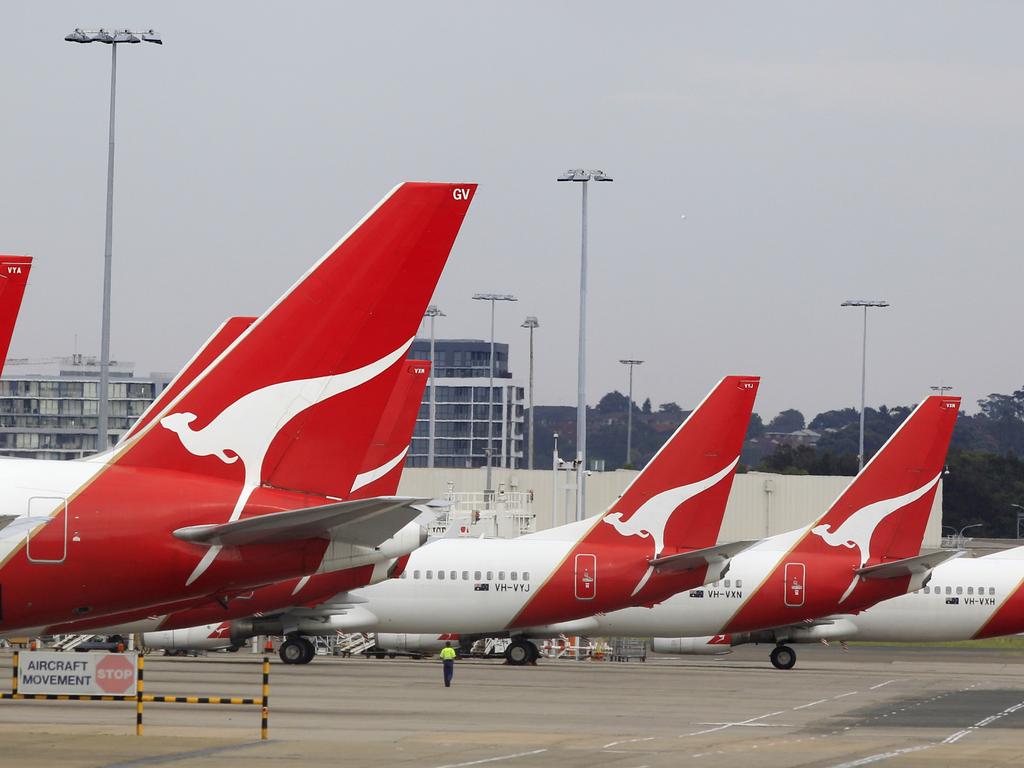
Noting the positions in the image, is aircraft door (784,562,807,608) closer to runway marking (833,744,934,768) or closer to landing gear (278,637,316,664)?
landing gear (278,637,316,664)

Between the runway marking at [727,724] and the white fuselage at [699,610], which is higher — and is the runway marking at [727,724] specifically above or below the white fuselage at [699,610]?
below

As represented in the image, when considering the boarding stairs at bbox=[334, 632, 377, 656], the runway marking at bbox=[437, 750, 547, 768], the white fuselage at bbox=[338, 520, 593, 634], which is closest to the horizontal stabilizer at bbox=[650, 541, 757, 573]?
the white fuselage at bbox=[338, 520, 593, 634]

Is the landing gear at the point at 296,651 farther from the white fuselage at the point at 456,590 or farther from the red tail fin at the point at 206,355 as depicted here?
the red tail fin at the point at 206,355

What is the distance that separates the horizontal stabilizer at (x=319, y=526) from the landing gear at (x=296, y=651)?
96.1 ft

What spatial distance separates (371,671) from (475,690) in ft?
25.3

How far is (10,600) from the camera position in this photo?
1970 cm

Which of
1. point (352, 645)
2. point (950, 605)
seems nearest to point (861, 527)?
point (950, 605)

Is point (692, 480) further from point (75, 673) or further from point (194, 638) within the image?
point (75, 673)

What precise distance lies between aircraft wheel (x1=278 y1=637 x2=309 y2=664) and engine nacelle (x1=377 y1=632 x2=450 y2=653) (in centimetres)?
296

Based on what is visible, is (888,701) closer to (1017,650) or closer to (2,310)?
(2,310)

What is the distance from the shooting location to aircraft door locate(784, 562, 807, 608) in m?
48.0

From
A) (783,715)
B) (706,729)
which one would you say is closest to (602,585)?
(783,715)

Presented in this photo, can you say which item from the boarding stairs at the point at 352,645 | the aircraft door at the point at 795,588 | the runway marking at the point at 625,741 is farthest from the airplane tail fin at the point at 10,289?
the boarding stairs at the point at 352,645

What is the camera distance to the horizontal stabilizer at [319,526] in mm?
18344
